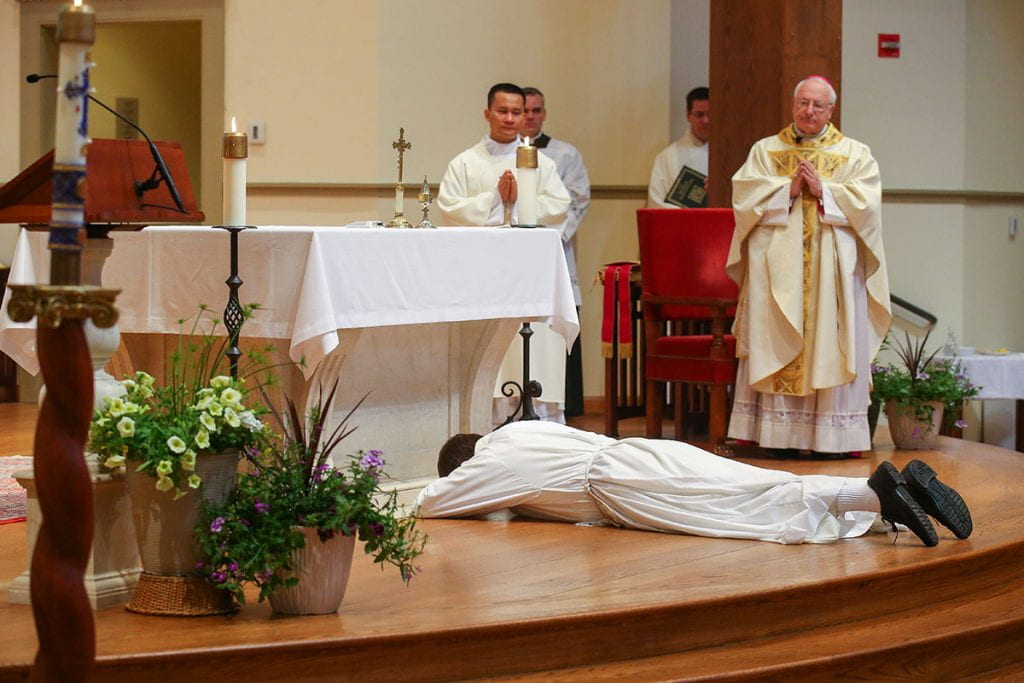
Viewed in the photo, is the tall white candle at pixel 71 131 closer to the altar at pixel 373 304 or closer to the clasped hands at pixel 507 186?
the altar at pixel 373 304

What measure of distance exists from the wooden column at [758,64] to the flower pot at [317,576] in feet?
14.5

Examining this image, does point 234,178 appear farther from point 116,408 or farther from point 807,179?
point 807,179

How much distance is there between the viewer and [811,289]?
21.2 feet

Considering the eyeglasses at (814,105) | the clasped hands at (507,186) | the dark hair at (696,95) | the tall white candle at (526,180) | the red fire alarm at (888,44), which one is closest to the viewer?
the tall white candle at (526,180)

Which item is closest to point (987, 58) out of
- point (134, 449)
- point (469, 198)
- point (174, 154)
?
point (469, 198)

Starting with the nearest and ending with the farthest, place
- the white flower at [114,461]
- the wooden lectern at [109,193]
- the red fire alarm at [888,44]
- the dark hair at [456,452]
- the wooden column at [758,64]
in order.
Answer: the white flower at [114,461], the wooden lectern at [109,193], the dark hair at [456,452], the wooden column at [758,64], the red fire alarm at [888,44]

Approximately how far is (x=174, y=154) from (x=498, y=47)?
16.0 feet

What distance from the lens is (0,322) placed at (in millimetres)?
4926

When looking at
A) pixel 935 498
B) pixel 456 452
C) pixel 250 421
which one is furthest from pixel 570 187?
pixel 250 421

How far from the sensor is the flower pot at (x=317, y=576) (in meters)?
3.39

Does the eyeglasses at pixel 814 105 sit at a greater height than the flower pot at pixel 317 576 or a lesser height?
greater

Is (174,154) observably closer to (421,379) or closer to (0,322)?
(0,322)

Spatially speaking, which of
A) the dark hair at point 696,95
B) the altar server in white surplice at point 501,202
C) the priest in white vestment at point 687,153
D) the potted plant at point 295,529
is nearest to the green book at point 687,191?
the priest in white vestment at point 687,153

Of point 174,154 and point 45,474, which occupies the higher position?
point 174,154
